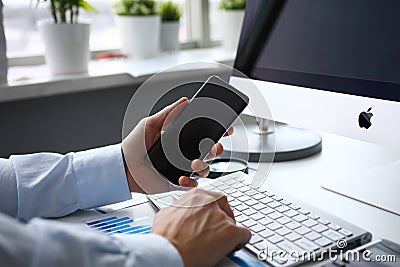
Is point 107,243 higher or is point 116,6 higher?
point 116,6

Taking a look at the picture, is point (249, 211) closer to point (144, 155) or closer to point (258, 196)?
point (258, 196)

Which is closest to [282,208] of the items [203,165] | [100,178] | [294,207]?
[294,207]

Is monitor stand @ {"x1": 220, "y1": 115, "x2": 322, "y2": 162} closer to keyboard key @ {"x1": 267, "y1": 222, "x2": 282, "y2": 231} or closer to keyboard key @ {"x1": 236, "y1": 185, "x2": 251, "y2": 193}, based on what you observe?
keyboard key @ {"x1": 236, "y1": 185, "x2": 251, "y2": 193}

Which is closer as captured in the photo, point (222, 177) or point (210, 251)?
point (210, 251)

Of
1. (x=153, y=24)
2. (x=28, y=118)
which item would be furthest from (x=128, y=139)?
(x=153, y=24)

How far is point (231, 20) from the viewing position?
5.37 feet

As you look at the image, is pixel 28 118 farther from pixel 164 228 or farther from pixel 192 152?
pixel 164 228

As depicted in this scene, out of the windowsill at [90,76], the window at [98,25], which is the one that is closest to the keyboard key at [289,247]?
the windowsill at [90,76]

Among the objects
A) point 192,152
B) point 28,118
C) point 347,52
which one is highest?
point 347,52

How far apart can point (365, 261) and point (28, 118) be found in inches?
36.8

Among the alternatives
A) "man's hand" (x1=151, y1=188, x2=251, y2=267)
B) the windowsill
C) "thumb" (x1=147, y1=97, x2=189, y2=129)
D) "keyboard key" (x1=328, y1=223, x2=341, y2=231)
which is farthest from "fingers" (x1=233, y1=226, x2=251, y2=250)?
the windowsill

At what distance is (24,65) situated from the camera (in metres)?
1.45

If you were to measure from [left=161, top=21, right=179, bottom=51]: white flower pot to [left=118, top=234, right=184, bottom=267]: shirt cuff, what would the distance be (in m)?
1.15

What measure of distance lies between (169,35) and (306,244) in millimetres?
1147
